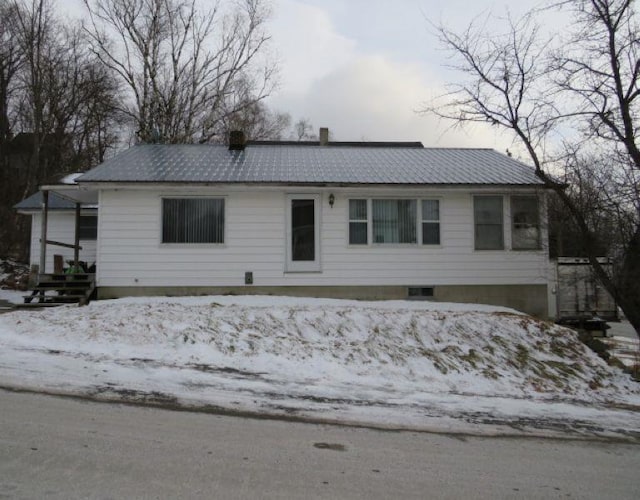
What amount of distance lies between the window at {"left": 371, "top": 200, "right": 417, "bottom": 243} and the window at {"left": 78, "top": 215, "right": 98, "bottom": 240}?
10.5 metres

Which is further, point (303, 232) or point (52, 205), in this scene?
point (52, 205)

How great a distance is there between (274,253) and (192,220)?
2.30 meters

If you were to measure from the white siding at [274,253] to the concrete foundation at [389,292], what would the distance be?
0.51ft

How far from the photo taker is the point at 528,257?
44.8ft

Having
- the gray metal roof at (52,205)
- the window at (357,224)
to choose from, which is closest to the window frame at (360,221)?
the window at (357,224)

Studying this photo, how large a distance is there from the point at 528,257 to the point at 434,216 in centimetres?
279

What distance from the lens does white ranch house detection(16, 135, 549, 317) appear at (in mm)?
12812

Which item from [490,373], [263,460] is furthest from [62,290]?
[490,373]

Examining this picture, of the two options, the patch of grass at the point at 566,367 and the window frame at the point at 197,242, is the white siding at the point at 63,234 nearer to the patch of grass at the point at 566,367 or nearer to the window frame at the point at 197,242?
the window frame at the point at 197,242

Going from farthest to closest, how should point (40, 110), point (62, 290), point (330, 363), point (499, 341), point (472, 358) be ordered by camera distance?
point (40, 110) → point (62, 290) → point (499, 341) → point (472, 358) → point (330, 363)

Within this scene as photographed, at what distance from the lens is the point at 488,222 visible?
13.7 meters

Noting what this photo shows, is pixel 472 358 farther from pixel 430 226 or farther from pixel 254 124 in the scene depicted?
pixel 254 124

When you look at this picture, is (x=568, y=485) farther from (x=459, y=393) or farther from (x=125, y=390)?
(x=125, y=390)

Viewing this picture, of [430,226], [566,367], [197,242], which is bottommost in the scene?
[566,367]
